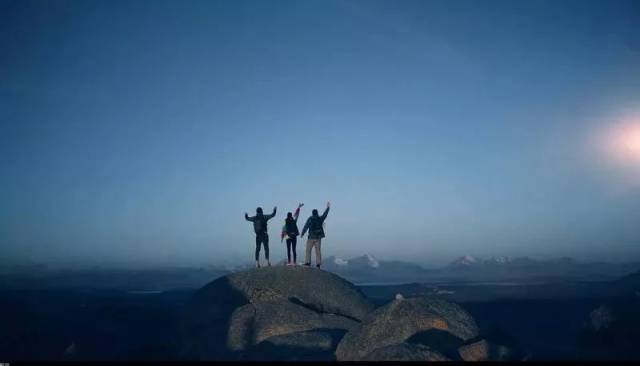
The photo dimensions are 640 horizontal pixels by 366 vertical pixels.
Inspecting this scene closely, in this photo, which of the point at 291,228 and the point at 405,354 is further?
the point at 291,228

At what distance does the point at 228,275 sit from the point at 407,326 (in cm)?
1078

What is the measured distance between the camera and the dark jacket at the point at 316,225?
21.0 m

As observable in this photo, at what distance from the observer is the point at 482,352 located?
14.7m

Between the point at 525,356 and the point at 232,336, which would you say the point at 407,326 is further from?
the point at 232,336

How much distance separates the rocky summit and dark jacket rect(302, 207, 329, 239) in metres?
2.34

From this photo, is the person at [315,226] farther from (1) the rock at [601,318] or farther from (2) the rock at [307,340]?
(1) the rock at [601,318]

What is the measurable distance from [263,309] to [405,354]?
853 centimetres

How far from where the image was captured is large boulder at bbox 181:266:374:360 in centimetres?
1805

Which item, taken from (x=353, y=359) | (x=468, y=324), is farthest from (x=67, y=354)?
(x=468, y=324)

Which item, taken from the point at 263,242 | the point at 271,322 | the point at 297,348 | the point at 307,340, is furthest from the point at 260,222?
the point at 297,348

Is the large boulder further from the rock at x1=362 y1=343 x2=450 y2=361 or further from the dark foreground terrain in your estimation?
the rock at x1=362 y1=343 x2=450 y2=361

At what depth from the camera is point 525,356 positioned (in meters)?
16.5

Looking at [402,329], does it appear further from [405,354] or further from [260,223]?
[260,223]

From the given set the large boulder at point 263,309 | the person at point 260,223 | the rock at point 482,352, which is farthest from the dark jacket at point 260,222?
the rock at point 482,352
